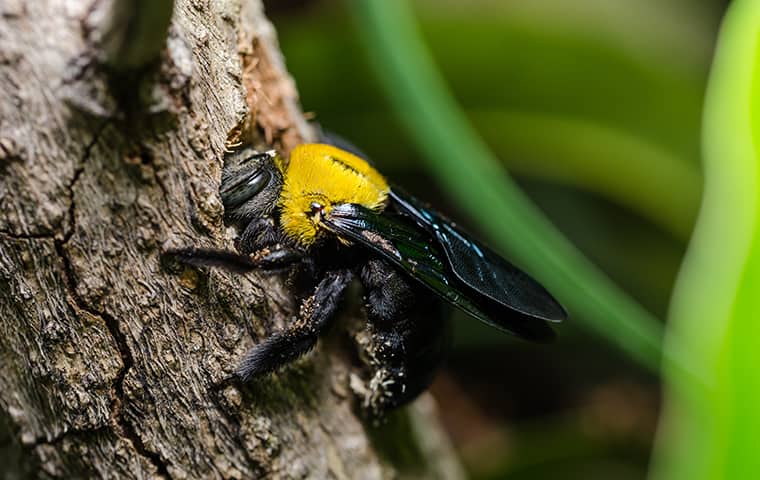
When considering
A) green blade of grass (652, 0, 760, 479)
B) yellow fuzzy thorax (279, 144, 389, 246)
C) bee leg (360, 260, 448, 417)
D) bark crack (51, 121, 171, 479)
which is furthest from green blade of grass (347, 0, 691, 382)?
bark crack (51, 121, 171, 479)

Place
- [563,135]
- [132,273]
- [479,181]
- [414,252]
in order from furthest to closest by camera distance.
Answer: [563,135], [479,181], [414,252], [132,273]

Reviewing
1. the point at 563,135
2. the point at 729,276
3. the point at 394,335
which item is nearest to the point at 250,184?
the point at 394,335

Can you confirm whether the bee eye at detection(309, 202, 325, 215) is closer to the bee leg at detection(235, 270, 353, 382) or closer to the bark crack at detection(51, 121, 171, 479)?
the bee leg at detection(235, 270, 353, 382)

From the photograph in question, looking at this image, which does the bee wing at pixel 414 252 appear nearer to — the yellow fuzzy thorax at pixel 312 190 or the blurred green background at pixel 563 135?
→ the yellow fuzzy thorax at pixel 312 190

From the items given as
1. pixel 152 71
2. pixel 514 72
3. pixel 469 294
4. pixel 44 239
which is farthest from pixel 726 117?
pixel 514 72

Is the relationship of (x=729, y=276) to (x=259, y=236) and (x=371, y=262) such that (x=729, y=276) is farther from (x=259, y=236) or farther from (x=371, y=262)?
(x=259, y=236)

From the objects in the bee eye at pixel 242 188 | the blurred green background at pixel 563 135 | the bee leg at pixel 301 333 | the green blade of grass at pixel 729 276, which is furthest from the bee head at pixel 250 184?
the blurred green background at pixel 563 135
